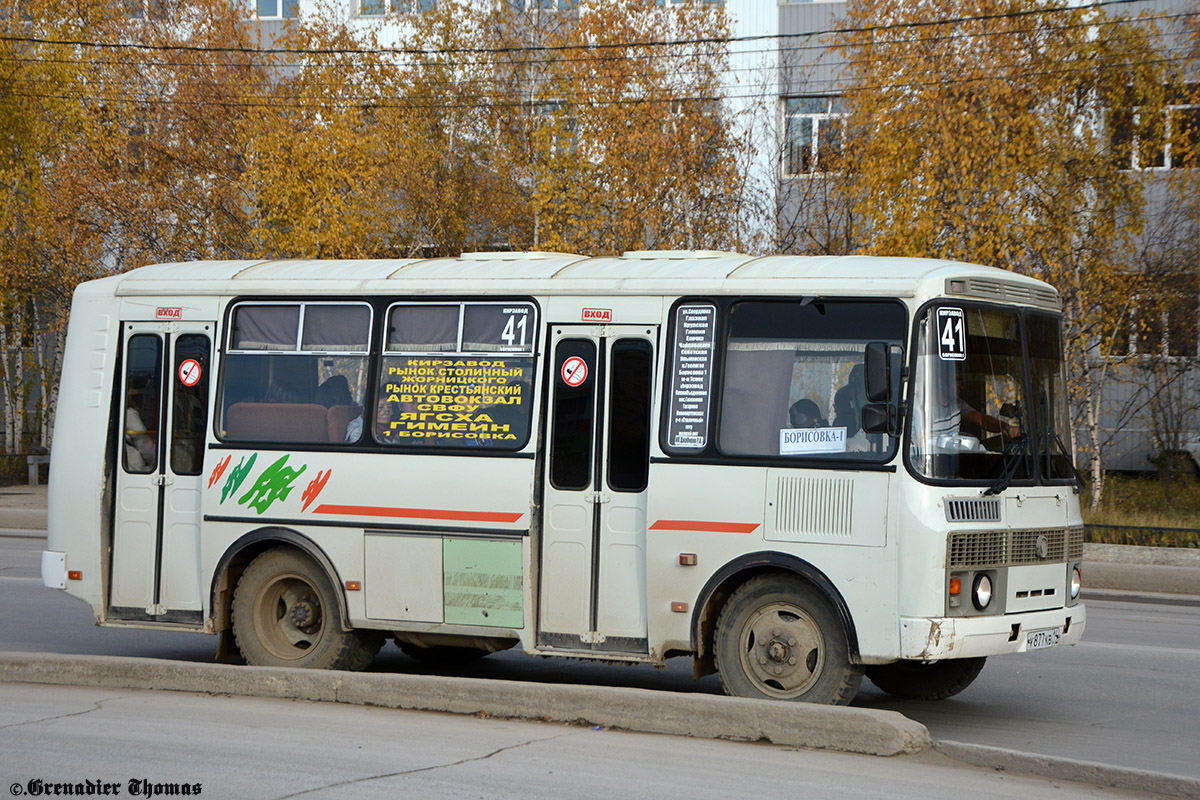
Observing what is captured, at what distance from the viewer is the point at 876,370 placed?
8180mm

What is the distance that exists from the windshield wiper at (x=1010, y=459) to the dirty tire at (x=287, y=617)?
448 centimetres

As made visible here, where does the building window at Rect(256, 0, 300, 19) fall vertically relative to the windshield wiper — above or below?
above

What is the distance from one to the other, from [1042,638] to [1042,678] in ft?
7.23

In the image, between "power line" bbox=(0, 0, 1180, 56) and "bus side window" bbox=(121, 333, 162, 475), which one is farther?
"power line" bbox=(0, 0, 1180, 56)

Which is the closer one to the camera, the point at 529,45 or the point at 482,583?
the point at 482,583

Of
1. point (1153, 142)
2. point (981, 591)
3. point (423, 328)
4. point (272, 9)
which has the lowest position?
point (981, 591)

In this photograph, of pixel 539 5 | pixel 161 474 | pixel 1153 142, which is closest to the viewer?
pixel 161 474

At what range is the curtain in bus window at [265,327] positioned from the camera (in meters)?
10.3

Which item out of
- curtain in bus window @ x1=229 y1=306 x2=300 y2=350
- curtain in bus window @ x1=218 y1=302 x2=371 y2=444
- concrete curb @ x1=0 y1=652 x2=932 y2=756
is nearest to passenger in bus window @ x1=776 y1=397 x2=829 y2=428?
concrete curb @ x1=0 y1=652 x2=932 y2=756

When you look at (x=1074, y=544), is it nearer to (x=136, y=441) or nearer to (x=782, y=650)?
(x=782, y=650)

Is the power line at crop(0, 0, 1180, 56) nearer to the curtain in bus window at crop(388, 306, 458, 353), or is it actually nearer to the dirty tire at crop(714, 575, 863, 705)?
the curtain in bus window at crop(388, 306, 458, 353)

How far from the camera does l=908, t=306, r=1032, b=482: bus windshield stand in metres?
8.33

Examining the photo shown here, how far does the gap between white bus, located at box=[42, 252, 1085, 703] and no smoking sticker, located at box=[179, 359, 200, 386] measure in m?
0.04

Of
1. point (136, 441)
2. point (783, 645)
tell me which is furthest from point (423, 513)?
point (783, 645)
